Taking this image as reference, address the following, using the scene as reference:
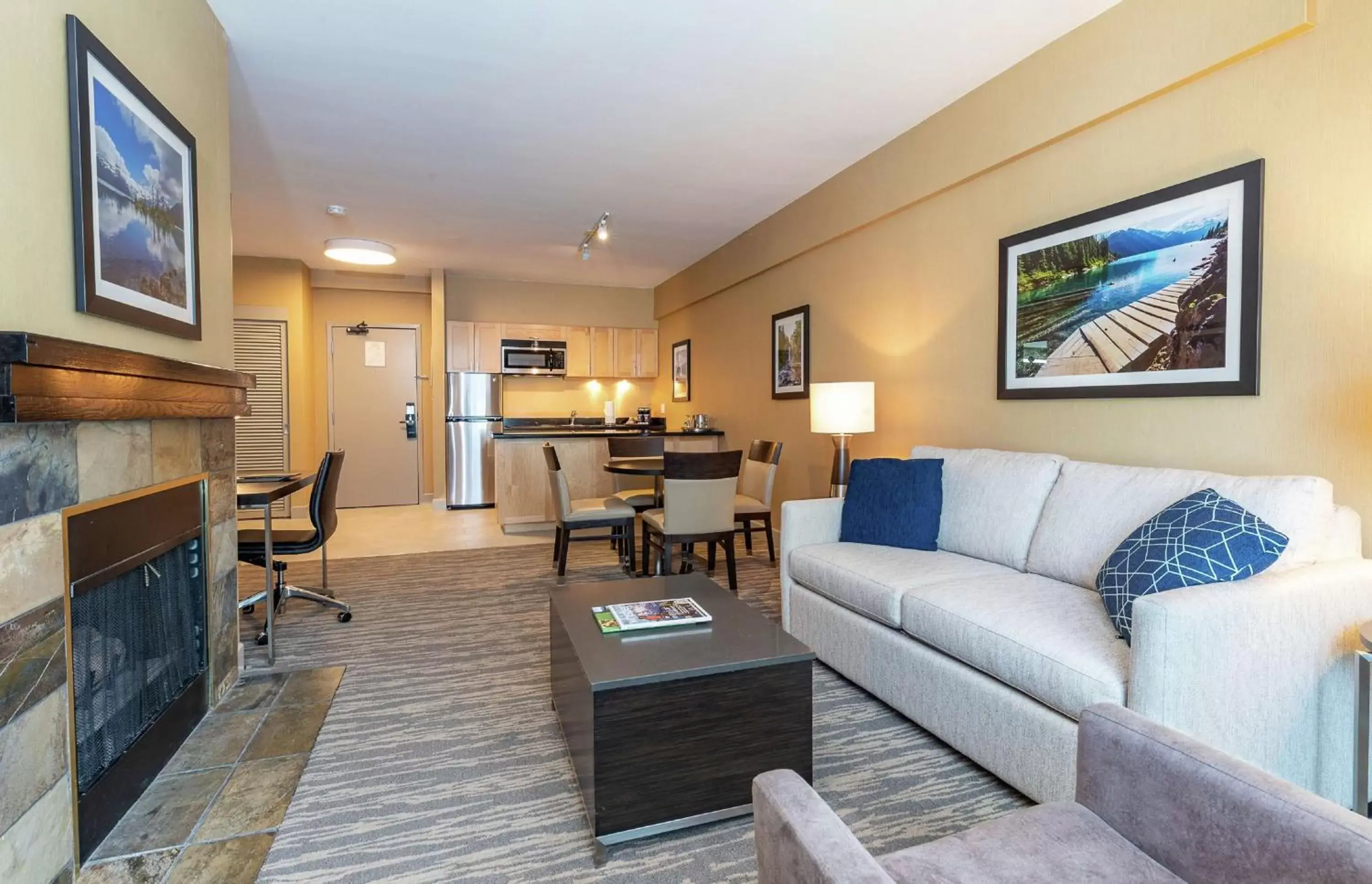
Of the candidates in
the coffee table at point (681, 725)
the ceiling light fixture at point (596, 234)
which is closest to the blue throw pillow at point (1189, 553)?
the coffee table at point (681, 725)

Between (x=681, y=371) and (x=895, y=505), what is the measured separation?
16.3 ft

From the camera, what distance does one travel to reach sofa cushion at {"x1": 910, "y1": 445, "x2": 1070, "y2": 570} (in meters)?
2.60

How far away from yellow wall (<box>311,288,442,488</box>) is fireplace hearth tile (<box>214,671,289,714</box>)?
4.90 metres

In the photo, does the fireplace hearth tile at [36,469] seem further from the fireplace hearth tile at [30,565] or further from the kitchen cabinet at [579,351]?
the kitchen cabinet at [579,351]

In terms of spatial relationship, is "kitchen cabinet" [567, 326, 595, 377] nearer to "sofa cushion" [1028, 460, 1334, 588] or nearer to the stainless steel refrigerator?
the stainless steel refrigerator

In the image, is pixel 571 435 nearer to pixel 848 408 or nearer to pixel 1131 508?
pixel 848 408

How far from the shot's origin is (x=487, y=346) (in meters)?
7.73

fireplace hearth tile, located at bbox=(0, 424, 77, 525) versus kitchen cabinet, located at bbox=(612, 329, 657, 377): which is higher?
kitchen cabinet, located at bbox=(612, 329, 657, 377)

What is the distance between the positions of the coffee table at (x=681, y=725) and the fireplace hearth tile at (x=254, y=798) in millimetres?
858

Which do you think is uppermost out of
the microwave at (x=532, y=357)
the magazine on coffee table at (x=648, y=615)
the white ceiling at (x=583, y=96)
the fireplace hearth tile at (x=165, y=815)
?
the white ceiling at (x=583, y=96)

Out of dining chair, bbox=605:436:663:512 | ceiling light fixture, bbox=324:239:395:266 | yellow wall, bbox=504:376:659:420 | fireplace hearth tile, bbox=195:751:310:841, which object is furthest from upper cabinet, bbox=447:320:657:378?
fireplace hearth tile, bbox=195:751:310:841

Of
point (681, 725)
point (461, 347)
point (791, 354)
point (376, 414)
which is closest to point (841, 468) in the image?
point (791, 354)

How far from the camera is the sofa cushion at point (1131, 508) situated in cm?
185

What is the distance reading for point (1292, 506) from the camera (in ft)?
A: 6.09
